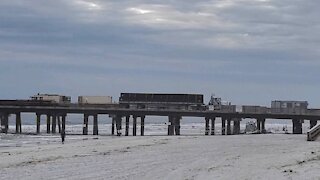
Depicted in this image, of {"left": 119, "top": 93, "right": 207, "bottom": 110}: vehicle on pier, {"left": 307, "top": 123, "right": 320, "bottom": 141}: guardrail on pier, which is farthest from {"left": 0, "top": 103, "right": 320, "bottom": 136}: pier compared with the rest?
{"left": 307, "top": 123, "right": 320, "bottom": 141}: guardrail on pier

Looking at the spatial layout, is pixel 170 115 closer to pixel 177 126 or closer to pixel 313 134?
pixel 177 126

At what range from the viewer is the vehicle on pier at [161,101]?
264 feet

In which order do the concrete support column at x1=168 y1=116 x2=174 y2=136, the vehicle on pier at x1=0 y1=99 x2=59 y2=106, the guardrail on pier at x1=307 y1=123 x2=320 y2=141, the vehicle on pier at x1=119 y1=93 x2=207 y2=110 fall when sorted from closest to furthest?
the guardrail on pier at x1=307 y1=123 x2=320 y2=141 < the concrete support column at x1=168 y1=116 x2=174 y2=136 < the vehicle on pier at x1=119 y1=93 x2=207 y2=110 < the vehicle on pier at x1=0 y1=99 x2=59 y2=106

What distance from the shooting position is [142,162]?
25.1m

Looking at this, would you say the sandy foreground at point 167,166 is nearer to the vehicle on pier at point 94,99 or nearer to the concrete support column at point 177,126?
the concrete support column at point 177,126

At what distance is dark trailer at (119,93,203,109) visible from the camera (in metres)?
80.8

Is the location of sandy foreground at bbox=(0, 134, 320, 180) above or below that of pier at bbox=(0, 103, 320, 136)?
below

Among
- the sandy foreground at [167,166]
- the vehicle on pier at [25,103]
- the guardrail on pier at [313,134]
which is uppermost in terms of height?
the vehicle on pier at [25,103]

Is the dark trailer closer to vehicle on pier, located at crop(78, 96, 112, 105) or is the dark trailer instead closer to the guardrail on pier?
vehicle on pier, located at crop(78, 96, 112, 105)

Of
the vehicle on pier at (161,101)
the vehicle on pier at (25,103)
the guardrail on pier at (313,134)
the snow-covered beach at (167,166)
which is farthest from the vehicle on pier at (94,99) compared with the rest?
the snow-covered beach at (167,166)

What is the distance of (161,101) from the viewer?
8456 cm

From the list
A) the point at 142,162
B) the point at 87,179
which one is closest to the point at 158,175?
the point at 87,179

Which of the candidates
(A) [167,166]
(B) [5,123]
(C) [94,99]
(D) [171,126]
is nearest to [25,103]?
(B) [5,123]

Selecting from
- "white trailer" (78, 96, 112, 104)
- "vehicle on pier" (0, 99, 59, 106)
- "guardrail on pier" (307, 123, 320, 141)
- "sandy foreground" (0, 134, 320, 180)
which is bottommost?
"sandy foreground" (0, 134, 320, 180)
